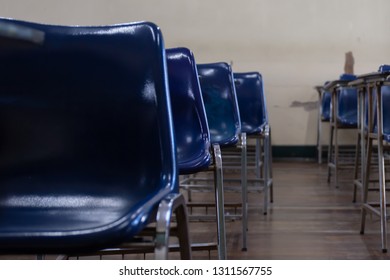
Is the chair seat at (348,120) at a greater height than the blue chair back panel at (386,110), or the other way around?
the blue chair back panel at (386,110)

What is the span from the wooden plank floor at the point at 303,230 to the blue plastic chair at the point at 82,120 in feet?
2.44

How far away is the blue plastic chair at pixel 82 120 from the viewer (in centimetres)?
97

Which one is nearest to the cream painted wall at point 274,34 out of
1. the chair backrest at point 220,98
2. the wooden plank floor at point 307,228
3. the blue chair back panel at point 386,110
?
the wooden plank floor at point 307,228

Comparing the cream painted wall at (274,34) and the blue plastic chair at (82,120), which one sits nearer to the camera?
the blue plastic chair at (82,120)

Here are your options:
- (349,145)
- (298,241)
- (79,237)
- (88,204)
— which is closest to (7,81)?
(88,204)

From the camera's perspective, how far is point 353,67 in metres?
5.82

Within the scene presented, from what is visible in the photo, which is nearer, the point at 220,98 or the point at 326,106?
the point at 220,98

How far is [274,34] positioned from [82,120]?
5.09m

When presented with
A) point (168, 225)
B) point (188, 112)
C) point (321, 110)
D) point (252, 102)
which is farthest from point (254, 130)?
point (321, 110)

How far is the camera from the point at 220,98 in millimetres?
2371

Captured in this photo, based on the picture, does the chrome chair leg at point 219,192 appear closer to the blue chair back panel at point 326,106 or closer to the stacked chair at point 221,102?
the stacked chair at point 221,102

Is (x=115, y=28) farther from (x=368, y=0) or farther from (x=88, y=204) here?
(x=368, y=0)

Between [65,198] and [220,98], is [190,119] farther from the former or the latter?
[220,98]
